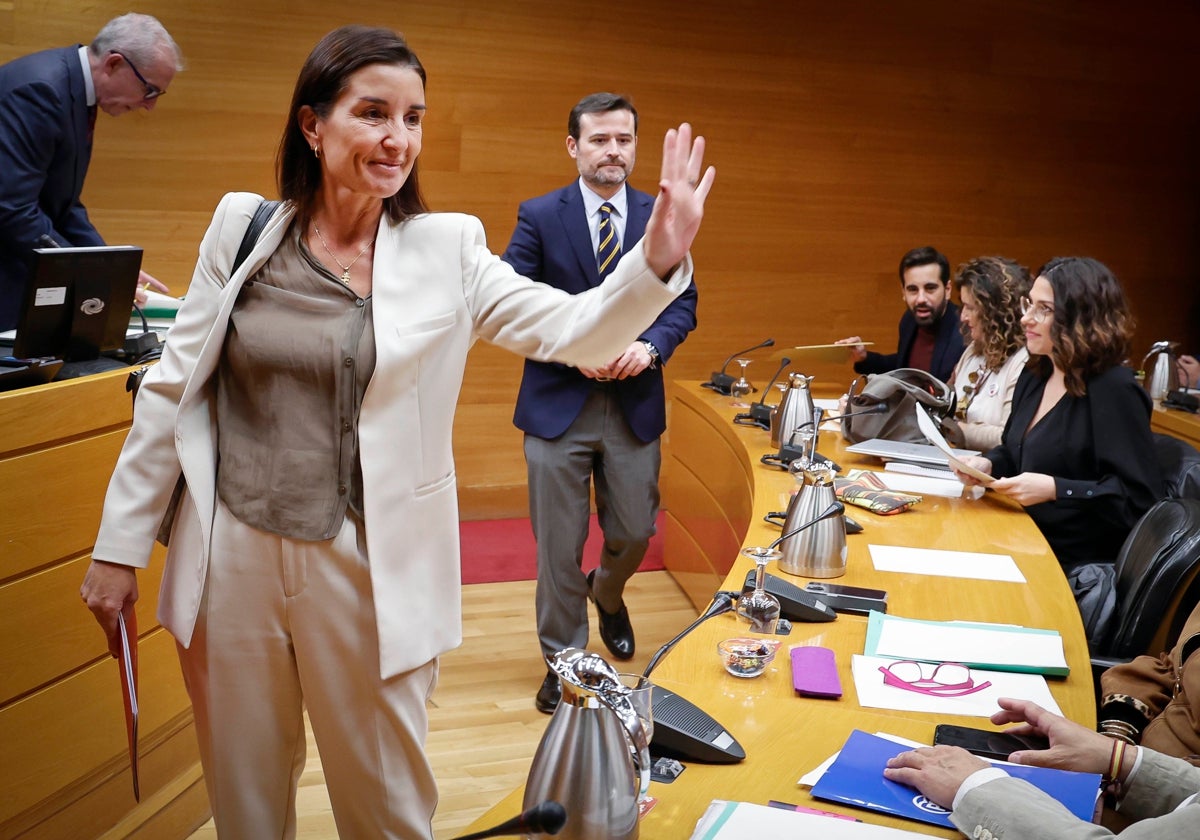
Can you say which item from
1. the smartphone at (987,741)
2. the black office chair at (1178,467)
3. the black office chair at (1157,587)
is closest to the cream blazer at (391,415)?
the smartphone at (987,741)

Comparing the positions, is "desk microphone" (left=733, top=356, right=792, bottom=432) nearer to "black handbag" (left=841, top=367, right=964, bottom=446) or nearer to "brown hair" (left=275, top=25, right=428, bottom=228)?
"black handbag" (left=841, top=367, right=964, bottom=446)

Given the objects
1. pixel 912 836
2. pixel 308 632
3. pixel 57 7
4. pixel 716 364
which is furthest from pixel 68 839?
pixel 716 364

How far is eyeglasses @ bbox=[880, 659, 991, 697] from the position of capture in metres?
1.89

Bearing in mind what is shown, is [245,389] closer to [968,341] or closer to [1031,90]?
[968,341]

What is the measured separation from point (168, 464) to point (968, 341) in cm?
405

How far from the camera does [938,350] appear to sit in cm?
507

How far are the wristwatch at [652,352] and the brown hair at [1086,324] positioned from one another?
1154mm

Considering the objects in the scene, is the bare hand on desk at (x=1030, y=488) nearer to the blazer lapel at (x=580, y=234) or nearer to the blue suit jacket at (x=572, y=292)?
the blue suit jacket at (x=572, y=292)

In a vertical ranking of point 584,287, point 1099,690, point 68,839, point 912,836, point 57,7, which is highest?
point 57,7

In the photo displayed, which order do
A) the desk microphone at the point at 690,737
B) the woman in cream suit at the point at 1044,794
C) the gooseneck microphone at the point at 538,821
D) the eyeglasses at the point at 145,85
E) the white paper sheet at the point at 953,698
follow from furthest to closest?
the eyeglasses at the point at 145,85
the white paper sheet at the point at 953,698
the desk microphone at the point at 690,737
the woman in cream suit at the point at 1044,794
the gooseneck microphone at the point at 538,821

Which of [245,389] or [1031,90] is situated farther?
[1031,90]

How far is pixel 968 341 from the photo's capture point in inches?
201

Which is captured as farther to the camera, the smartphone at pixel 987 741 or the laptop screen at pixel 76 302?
the laptop screen at pixel 76 302

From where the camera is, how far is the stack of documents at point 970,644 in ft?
6.61
